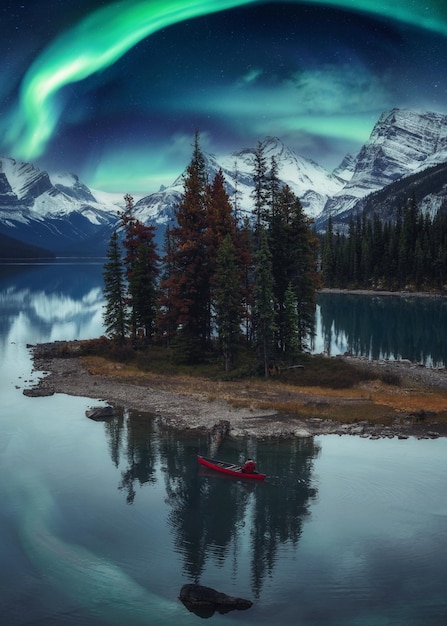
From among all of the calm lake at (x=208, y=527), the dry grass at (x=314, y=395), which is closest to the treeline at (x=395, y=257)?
the dry grass at (x=314, y=395)

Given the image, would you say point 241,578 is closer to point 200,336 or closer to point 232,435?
point 232,435

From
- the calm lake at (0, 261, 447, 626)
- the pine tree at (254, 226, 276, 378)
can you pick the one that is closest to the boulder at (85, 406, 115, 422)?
the calm lake at (0, 261, 447, 626)

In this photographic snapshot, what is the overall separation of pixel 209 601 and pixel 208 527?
579cm

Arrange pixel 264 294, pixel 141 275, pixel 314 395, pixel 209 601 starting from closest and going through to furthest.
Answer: pixel 209 601 → pixel 314 395 → pixel 264 294 → pixel 141 275

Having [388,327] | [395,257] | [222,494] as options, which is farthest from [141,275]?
[395,257]

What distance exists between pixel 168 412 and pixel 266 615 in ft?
77.0

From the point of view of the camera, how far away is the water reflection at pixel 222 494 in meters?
22.8

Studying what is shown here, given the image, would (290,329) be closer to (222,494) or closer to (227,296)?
(227,296)

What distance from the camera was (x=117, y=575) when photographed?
21.2 metres

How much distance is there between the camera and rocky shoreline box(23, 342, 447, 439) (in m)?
36.3

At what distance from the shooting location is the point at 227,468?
29.6 metres

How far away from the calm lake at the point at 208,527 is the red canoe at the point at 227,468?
0.52 m

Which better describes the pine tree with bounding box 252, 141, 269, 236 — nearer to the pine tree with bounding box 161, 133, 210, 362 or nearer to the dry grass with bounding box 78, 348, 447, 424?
the pine tree with bounding box 161, 133, 210, 362

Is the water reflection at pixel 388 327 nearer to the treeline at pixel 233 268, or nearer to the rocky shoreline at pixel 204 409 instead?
the rocky shoreline at pixel 204 409
